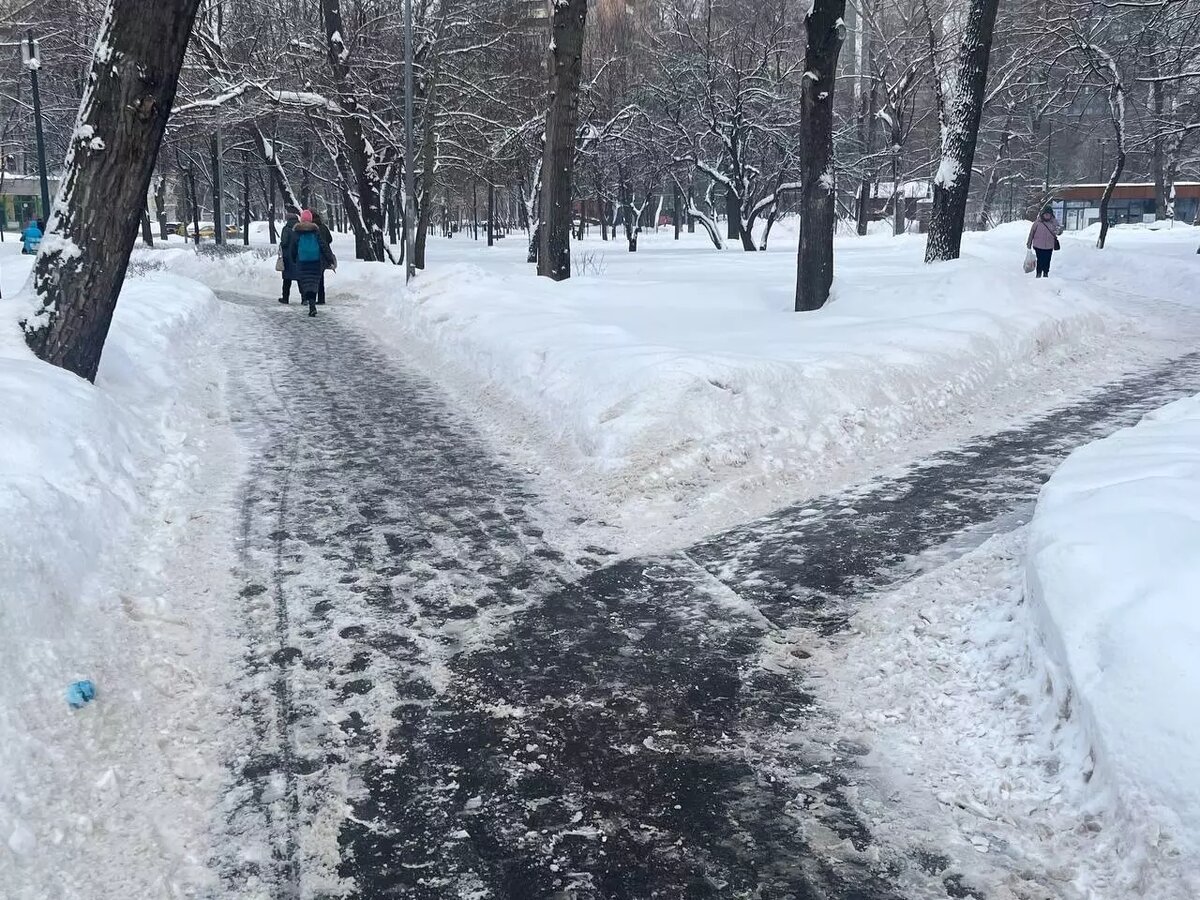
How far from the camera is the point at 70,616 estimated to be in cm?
412

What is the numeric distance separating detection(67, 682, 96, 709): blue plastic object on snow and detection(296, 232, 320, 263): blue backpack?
14.3 metres

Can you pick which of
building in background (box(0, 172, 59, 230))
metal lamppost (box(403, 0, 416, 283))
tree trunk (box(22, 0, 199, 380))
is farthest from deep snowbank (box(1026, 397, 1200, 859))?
building in background (box(0, 172, 59, 230))

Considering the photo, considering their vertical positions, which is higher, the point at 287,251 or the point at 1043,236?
the point at 1043,236

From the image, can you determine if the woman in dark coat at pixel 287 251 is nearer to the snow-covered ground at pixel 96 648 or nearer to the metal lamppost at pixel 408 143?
the metal lamppost at pixel 408 143

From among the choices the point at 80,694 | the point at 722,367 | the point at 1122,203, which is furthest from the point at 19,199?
the point at 80,694

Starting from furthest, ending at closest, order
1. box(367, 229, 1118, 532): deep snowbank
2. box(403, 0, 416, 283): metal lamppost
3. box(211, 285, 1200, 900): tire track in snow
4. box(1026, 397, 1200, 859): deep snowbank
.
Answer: box(403, 0, 416, 283): metal lamppost
box(367, 229, 1118, 532): deep snowbank
box(211, 285, 1200, 900): tire track in snow
box(1026, 397, 1200, 859): deep snowbank

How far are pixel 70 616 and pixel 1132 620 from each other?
13.9ft

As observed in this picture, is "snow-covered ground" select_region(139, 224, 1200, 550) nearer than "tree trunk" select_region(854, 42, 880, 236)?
Yes

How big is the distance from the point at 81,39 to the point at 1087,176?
65.2 meters

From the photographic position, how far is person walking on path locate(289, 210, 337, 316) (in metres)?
16.8

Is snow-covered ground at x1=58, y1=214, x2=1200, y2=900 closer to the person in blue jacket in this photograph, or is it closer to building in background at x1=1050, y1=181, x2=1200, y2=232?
the person in blue jacket

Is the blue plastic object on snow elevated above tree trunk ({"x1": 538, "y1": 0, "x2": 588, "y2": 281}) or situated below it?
below

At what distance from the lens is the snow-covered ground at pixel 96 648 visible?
114 inches

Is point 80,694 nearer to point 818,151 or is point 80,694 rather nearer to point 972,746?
point 972,746
